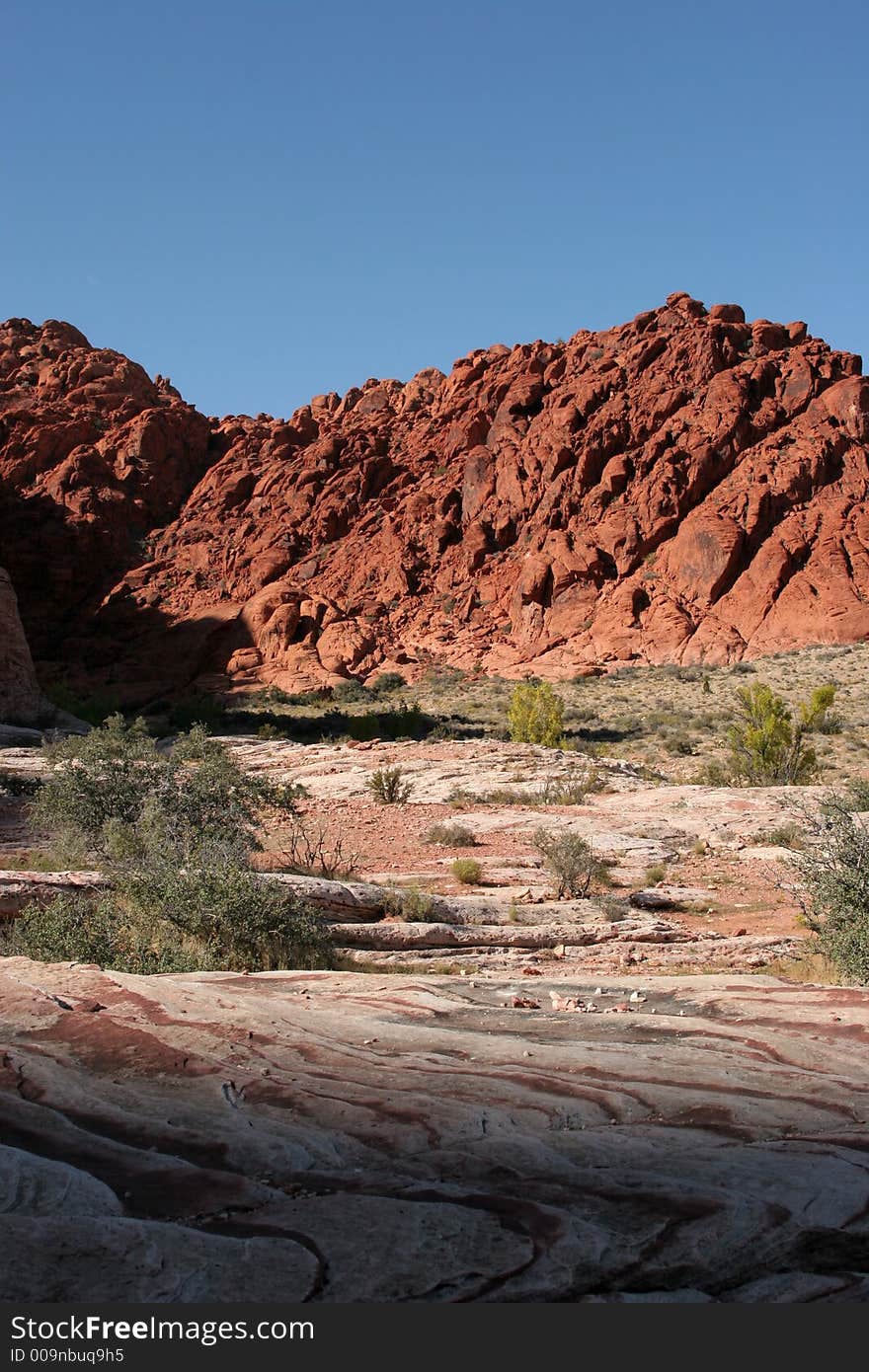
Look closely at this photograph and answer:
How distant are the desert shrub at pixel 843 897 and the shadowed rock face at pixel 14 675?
3071 cm

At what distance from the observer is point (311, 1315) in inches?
122

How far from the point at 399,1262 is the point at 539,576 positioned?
53.8 m

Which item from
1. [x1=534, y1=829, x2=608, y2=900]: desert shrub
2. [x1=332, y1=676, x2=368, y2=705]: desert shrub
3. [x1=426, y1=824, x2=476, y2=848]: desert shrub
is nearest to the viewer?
[x1=534, y1=829, x2=608, y2=900]: desert shrub

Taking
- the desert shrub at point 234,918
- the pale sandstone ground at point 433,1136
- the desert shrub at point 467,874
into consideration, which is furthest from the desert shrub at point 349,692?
the pale sandstone ground at point 433,1136

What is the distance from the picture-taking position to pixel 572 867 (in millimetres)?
12727

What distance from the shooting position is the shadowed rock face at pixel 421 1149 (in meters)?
3.33

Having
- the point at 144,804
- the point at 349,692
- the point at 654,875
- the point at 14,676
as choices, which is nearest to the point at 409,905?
the point at 654,875

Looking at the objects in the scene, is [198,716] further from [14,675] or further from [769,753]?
[769,753]

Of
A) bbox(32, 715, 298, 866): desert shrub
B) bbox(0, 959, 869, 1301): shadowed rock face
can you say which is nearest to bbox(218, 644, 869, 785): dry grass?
bbox(32, 715, 298, 866): desert shrub

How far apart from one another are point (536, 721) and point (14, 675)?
19420 millimetres

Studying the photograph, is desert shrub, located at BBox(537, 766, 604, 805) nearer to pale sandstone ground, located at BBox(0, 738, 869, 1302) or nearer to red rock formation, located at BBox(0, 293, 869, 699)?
pale sandstone ground, located at BBox(0, 738, 869, 1302)

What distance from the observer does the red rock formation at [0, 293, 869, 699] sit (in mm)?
52844

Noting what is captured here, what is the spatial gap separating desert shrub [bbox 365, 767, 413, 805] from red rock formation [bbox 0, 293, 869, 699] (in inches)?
1220

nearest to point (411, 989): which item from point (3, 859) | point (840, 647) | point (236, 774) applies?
point (3, 859)
